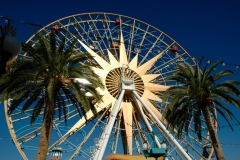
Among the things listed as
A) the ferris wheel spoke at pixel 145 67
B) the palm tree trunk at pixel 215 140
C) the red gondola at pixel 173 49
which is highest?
the red gondola at pixel 173 49

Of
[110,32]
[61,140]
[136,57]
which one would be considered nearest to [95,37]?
[110,32]

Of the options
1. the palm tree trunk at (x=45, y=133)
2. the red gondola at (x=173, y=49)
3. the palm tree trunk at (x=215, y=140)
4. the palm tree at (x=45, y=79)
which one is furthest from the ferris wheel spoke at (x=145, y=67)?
the palm tree trunk at (x=45, y=133)

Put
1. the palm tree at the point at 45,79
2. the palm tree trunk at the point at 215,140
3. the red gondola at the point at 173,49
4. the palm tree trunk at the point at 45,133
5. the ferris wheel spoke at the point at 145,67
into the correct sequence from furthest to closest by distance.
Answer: the red gondola at the point at 173,49 → the ferris wheel spoke at the point at 145,67 → the palm tree trunk at the point at 215,140 → the palm tree at the point at 45,79 → the palm tree trunk at the point at 45,133

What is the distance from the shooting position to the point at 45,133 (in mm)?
11883

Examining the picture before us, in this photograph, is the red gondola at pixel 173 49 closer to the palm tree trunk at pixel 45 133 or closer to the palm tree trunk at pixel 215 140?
the palm tree trunk at pixel 215 140

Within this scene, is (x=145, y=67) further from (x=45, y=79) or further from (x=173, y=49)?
(x=45, y=79)

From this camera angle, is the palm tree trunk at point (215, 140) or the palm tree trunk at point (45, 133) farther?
the palm tree trunk at point (215, 140)

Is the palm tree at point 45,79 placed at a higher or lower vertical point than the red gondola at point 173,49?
lower

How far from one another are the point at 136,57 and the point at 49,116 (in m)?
12.9

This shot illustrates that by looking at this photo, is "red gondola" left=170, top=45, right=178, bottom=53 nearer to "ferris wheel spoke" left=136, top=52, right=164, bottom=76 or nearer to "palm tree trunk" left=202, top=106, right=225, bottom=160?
"ferris wheel spoke" left=136, top=52, right=164, bottom=76

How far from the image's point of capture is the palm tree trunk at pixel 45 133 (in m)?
11.4

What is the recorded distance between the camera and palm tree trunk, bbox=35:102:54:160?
11367 millimetres

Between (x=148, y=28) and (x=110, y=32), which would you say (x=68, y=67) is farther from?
(x=148, y=28)

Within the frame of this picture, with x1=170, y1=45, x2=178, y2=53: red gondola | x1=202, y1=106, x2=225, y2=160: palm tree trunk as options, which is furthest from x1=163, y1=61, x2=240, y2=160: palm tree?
x1=170, y1=45, x2=178, y2=53: red gondola
